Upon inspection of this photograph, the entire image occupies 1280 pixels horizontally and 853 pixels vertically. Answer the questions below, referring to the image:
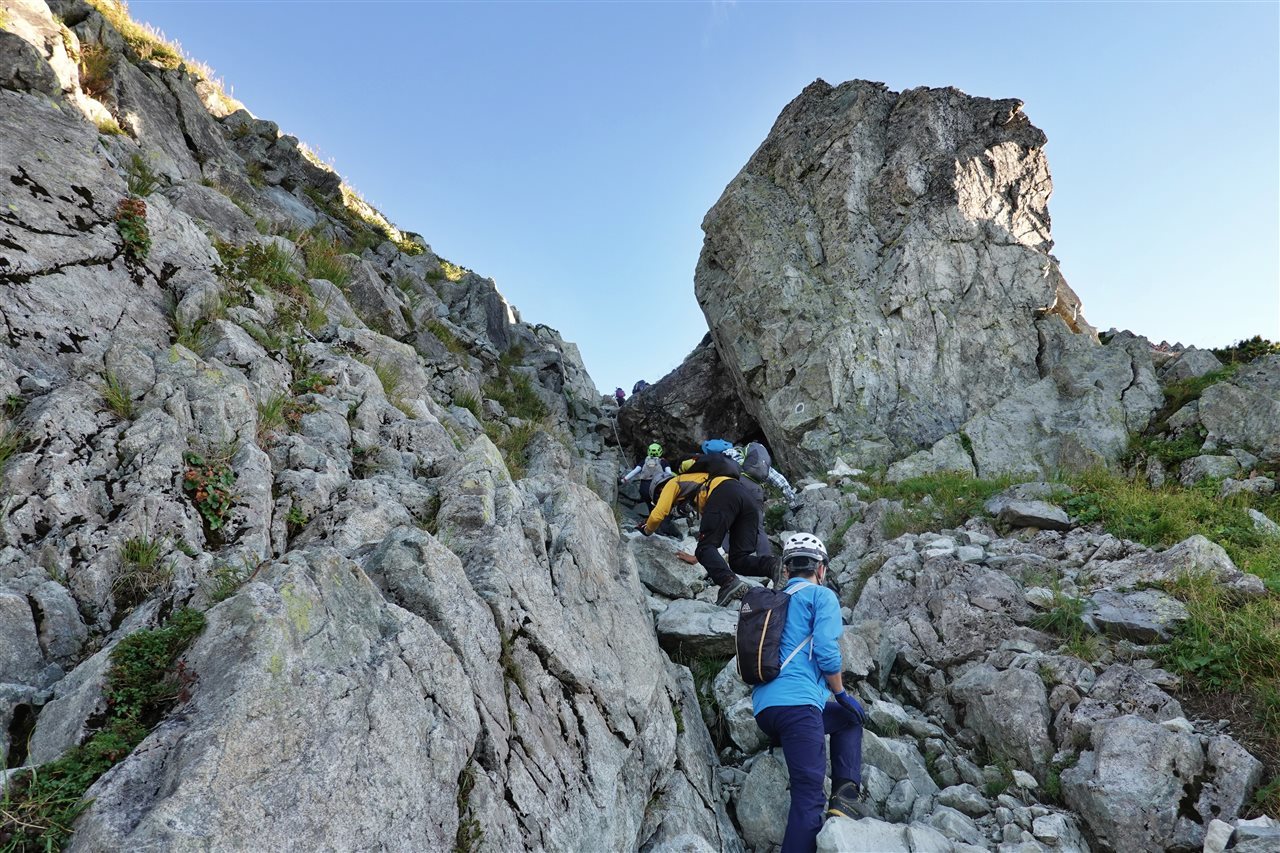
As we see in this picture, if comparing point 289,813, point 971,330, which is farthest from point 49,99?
point 971,330

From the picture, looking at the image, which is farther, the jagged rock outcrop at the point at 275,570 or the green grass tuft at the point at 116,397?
the green grass tuft at the point at 116,397

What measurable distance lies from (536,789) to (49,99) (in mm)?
14523

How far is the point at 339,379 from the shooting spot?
10.3m

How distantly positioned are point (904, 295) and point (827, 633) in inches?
634

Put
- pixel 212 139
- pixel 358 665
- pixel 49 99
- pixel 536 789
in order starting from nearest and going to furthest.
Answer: pixel 358 665, pixel 536 789, pixel 49 99, pixel 212 139

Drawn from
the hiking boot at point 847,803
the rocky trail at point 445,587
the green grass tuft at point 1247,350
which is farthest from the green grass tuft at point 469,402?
the green grass tuft at point 1247,350

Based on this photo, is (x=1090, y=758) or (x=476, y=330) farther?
(x=476, y=330)

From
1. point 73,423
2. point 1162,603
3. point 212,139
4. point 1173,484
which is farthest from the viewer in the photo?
point 212,139

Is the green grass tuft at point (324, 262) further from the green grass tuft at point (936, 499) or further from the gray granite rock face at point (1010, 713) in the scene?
the gray granite rock face at point (1010, 713)

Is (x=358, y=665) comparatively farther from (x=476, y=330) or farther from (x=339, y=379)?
(x=476, y=330)

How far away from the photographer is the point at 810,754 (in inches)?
246

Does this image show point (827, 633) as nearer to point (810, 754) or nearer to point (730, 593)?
point (810, 754)

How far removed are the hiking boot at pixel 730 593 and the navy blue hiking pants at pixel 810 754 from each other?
2903 millimetres

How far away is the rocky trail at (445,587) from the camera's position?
4.09 m
